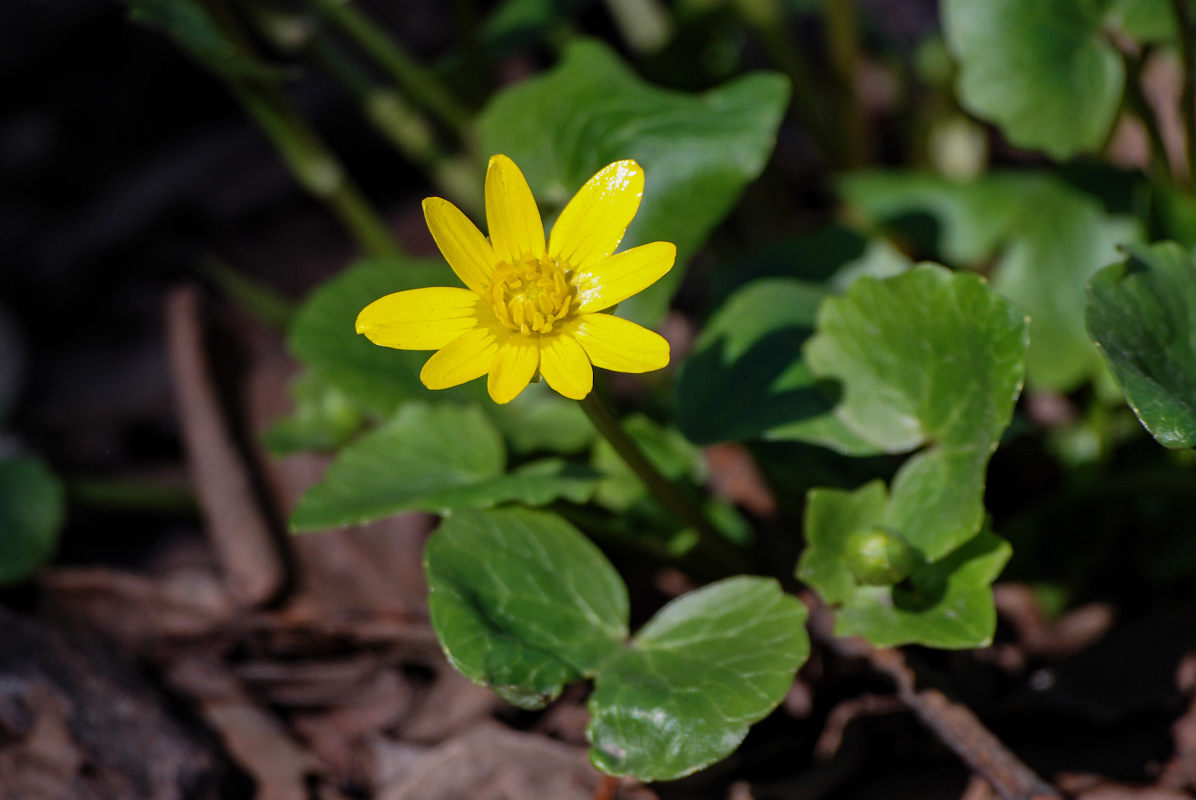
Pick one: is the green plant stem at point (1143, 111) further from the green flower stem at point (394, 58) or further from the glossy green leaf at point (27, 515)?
the glossy green leaf at point (27, 515)

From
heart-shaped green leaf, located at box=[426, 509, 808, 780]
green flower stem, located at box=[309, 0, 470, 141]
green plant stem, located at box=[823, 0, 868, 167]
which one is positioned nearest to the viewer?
heart-shaped green leaf, located at box=[426, 509, 808, 780]

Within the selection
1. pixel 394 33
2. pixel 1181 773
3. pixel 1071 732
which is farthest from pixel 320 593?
pixel 394 33

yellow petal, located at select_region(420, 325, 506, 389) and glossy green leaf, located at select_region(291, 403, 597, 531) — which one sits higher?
yellow petal, located at select_region(420, 325, 506, 389)

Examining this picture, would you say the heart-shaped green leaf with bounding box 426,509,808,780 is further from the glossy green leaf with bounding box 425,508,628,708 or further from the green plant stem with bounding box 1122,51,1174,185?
the green plant stem with bounding box 1122,51,1174,185

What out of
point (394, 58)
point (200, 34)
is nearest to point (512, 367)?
point (200, 34)

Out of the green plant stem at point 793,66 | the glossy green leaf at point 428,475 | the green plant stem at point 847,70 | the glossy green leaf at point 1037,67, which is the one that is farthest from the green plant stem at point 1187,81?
the glossy green leaf at point 428,475

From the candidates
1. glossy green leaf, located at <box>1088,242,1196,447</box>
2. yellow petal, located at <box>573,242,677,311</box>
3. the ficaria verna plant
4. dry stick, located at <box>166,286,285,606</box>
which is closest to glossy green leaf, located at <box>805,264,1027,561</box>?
the ficaria verna plant

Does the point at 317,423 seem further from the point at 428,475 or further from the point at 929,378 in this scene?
the point at 929,378
